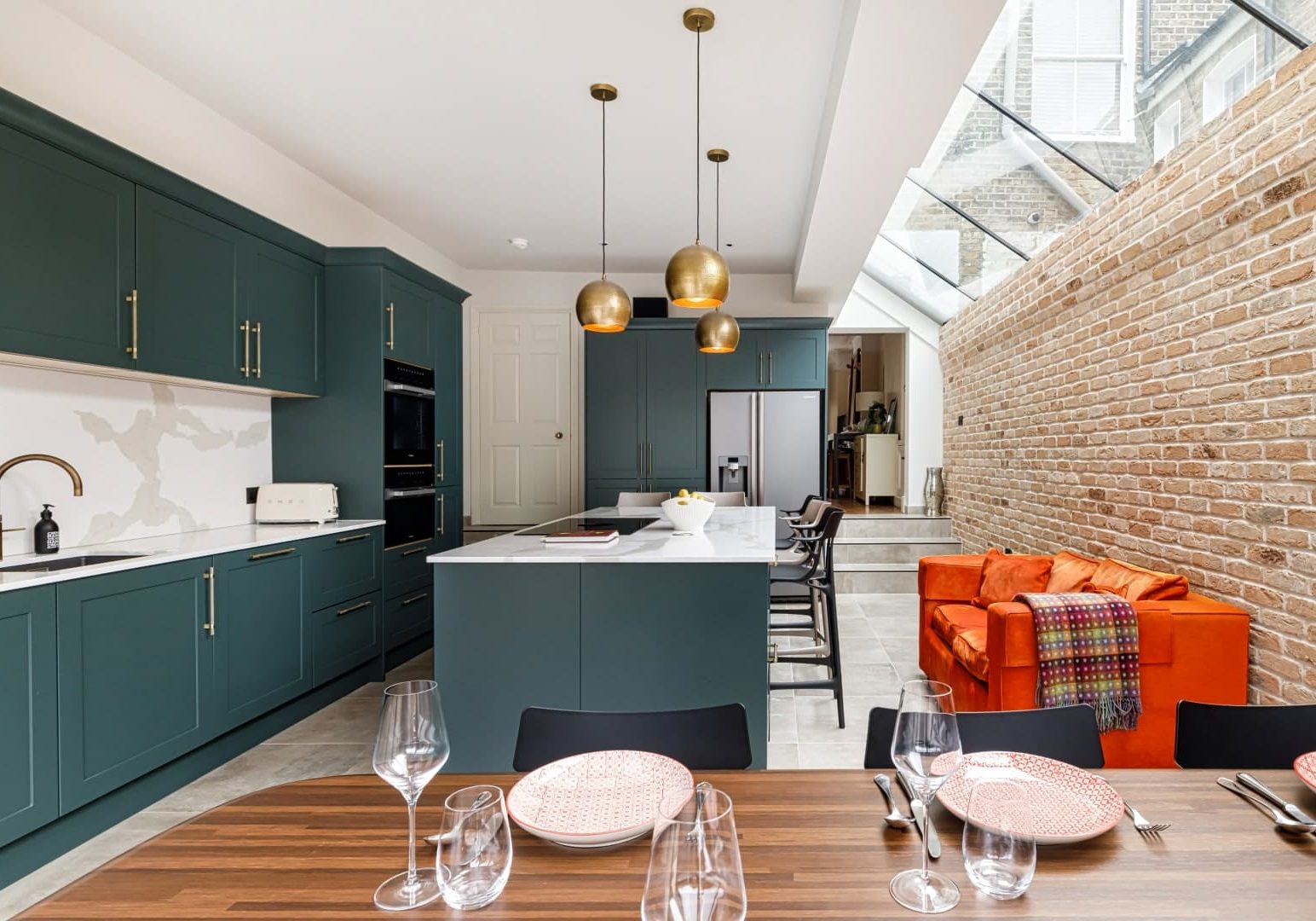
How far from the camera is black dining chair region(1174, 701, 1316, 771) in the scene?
4.11ft

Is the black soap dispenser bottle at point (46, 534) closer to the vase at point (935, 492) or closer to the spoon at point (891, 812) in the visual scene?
the spoon at point (891, 812)

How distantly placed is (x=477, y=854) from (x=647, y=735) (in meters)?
0.54

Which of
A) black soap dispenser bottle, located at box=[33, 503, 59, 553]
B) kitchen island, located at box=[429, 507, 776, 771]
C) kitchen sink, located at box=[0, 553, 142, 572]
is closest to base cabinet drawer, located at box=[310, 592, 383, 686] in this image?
kitchen sink, located at box=[0, 553, 142, 572]

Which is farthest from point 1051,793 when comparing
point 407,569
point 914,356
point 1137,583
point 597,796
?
point 914,356

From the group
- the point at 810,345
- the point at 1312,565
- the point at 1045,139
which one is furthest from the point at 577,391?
the point at 1312,565

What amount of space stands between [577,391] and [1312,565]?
17.8ft

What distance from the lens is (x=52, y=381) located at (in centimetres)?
276

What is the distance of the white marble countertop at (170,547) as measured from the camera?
2.23 meters

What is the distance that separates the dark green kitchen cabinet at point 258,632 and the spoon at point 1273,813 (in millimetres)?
3324

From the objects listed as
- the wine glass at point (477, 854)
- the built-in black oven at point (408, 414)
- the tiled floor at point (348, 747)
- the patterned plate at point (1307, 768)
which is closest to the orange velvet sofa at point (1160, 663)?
the tiled floor at point (348, 747)

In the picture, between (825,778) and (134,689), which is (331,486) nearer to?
(134,689)

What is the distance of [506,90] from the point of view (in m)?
3.33

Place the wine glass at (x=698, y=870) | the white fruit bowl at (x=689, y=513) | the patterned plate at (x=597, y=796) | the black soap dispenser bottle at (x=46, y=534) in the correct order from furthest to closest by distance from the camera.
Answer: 1. the white fruit bowl at (x=689, y=513)
2. the black soap dispenser bottle at (x=46, y=534)
3. the patterned plate at (x=597, y=796)
4. the wine glass at (x=698, y=870)

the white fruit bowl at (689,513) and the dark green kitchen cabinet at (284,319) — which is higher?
the dark green kitchen cabinet at (284,319)
